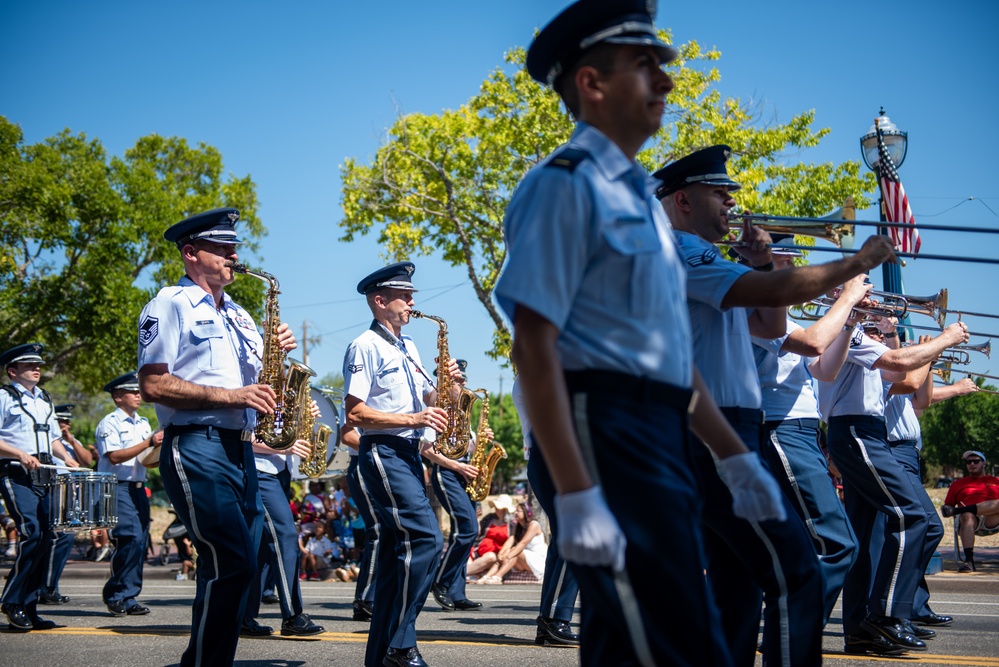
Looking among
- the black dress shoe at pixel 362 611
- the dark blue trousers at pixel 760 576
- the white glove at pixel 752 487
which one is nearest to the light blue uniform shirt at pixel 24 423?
the black dress shoe at pixel 362 611

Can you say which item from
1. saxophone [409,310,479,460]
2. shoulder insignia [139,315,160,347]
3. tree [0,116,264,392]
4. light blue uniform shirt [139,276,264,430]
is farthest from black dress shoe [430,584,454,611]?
tree [0,116,264,392]

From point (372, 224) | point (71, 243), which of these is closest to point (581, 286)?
point (372, 224)

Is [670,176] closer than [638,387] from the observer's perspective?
No

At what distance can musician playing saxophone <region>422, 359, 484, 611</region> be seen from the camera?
1059cm

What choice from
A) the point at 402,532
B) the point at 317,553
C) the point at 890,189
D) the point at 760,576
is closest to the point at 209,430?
the point at 402,532

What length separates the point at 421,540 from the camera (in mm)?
6500

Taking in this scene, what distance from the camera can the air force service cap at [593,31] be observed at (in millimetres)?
3115

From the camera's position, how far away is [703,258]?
4.30 meters

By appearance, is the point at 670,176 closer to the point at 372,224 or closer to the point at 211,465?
the point at 211,465

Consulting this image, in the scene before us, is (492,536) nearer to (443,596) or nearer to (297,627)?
(443,596)

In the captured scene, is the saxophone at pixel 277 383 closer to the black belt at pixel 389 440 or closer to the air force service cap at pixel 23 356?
the black belt at pixel 389 440

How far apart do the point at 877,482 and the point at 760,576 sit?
124 inches

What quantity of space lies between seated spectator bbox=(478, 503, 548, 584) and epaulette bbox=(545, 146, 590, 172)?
494 inches

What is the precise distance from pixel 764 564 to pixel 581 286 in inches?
71.9
